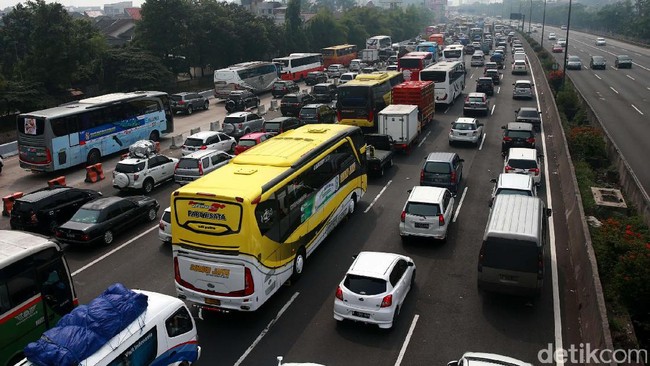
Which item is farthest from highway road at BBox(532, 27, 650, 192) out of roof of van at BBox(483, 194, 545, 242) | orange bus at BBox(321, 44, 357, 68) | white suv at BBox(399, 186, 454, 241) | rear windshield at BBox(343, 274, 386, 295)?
orange bus at BBox(321, 44, 357, 68)

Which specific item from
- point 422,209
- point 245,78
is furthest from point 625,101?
point 422,209

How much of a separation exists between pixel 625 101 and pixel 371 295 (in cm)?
4119

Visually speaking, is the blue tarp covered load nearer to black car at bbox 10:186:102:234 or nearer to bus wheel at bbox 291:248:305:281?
bus wheel at bbox 291:248:305:281

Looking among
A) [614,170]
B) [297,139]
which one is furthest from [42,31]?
[614,170]

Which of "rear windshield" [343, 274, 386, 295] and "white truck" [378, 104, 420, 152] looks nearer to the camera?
"rear windshield" [343, 274, 386, 295]

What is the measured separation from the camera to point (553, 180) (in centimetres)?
2516

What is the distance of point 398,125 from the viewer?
29.6 m

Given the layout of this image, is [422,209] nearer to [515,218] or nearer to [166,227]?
[515,218]

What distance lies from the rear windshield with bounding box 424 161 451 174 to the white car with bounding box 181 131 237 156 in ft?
42.7

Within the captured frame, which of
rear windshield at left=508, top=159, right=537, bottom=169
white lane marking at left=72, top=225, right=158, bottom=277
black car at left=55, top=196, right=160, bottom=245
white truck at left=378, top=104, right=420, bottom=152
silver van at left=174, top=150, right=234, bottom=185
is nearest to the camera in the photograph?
white lane marking at left=72, top=225, right=158, bottom=277

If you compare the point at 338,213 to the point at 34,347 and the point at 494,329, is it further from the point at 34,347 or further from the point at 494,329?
the point at 34,347

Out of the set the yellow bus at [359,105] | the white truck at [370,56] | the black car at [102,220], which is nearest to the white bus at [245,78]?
the yellow bus at [359,105]

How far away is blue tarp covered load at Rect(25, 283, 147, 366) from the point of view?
9.03 m

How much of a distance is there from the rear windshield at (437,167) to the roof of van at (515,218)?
5.78m
